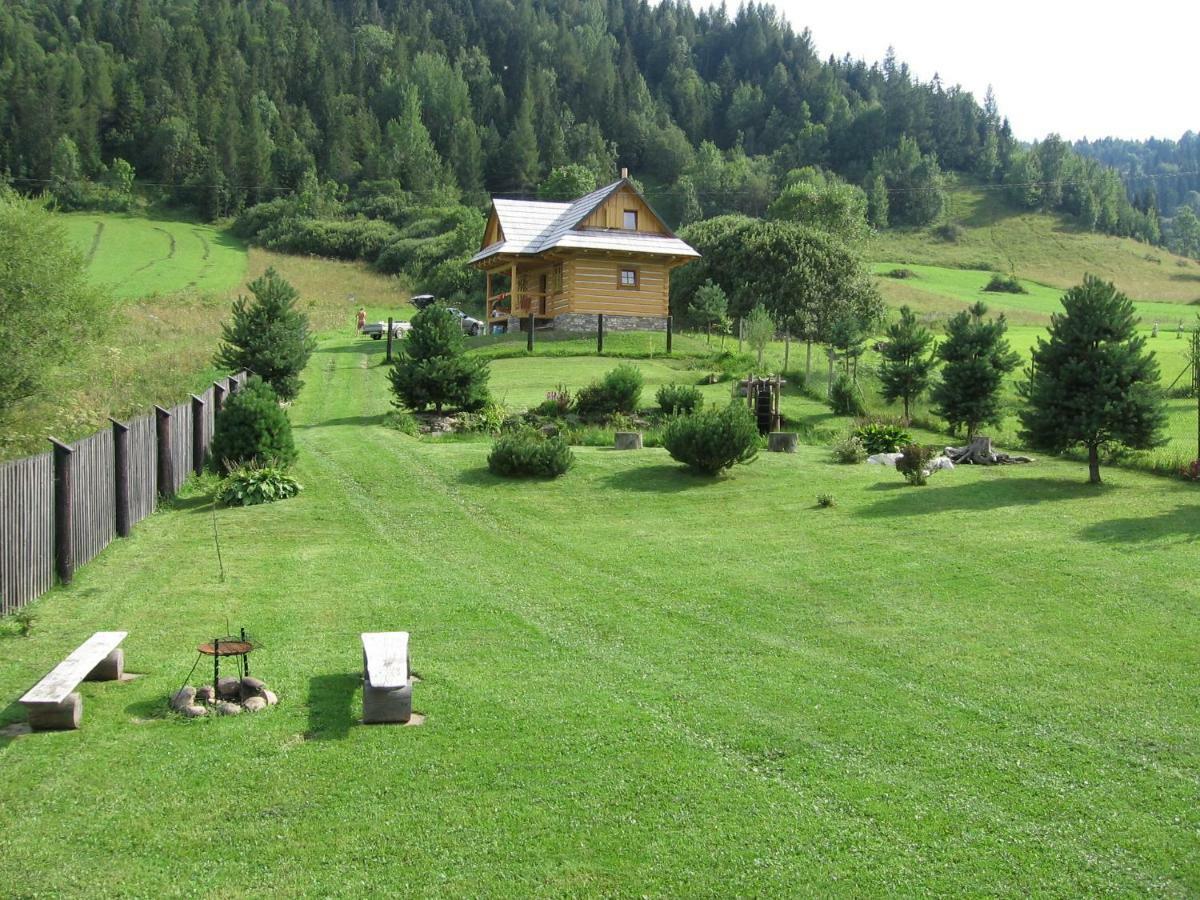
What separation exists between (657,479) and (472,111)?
5247 inches

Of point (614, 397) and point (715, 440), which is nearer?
point (715, 440)

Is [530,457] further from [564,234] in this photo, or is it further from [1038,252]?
[1038,252]

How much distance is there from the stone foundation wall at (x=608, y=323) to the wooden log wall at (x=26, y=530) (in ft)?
96.7

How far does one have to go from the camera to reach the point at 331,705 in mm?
8336

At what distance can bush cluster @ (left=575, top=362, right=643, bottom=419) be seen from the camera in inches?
947

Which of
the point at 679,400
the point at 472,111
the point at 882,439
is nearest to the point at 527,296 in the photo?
the point at 679,400

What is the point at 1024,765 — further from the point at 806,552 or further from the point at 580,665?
the point at 806,552

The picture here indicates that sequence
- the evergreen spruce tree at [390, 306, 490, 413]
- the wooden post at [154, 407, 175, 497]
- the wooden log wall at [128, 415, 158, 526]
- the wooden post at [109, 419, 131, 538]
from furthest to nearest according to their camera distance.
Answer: the evergreen spruce tree at [390, 306, 490, 413] < the wooden post at [154, 407, 175, 497] < the wooden log wall at [128, 415, 158, 526] < the wooden post at [109, 419, 131, 538]

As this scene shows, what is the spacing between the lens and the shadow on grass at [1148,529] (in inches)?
535

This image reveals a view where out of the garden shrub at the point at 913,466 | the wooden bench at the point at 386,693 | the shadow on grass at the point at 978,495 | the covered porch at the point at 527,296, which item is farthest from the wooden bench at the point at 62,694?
the covered porch at the point at 527,296

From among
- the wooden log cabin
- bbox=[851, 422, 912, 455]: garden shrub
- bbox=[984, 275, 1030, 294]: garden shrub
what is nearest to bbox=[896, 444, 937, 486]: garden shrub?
bbox=[851, 422, 912, 455]: garden shrub

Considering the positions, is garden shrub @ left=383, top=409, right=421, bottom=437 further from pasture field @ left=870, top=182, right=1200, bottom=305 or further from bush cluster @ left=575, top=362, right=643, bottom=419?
pasture field @ left=870, top=182, right=1200, bottom=305

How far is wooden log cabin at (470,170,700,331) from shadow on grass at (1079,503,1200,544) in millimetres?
28360

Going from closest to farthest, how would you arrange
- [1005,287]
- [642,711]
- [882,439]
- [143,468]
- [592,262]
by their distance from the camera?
1. [642,711]
2. [143,468]
3. [882,439]
4. [592,262]
5. [1005,287]
